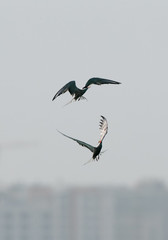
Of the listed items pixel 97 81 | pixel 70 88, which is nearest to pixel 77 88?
pixel 70 88

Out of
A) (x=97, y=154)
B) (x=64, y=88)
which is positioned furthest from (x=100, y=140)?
(x=64, y=88)

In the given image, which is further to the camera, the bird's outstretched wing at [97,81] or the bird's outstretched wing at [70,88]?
the bird's outstretched wing at [97,81]

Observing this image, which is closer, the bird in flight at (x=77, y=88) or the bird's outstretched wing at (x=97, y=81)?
the bird in flight at (x=77, y=88)

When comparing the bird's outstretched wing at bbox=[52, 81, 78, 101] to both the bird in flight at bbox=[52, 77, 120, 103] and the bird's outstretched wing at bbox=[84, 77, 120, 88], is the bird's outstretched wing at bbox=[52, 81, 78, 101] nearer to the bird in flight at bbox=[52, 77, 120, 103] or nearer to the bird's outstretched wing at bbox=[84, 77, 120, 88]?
the bird in flight at bbox=[52, 77, 120, 103]

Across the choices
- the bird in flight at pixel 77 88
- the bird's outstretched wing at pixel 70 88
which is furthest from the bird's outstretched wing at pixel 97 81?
the bird's outstretched wing at pixel 70 88

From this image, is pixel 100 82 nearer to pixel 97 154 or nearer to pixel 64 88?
pixel 64 88

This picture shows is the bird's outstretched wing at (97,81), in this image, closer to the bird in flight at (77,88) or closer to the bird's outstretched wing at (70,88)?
the bird in flight at (77,88)

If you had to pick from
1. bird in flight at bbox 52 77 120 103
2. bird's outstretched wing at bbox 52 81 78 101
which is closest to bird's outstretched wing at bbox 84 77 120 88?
bird in flight at bbox 52 77 120 103

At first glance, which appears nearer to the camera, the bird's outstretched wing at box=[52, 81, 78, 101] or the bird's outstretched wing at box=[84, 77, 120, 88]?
the bird's outstretched wing at box=[52, 81, 78, 101]

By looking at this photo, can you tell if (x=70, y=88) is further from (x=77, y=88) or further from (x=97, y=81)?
(x=97, y=81)

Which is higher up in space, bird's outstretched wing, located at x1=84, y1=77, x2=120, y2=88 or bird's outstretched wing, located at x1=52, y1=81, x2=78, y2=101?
bird's outstretched wing, located at x1=84, y1=77, x2=120, y2=88

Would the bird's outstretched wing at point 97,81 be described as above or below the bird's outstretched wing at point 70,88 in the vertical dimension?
above

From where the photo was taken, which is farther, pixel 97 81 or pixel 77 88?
pixel 97 81

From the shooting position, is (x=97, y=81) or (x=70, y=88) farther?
(x=97, y=81)
